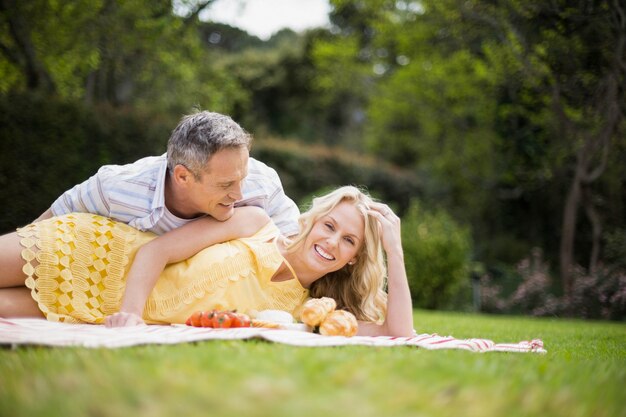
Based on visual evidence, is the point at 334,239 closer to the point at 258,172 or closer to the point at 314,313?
the point at 314,313

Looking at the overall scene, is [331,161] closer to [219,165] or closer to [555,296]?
[555,296]

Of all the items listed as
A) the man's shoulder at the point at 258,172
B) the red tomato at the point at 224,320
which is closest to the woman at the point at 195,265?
the man's shoulder at the point at 258,172

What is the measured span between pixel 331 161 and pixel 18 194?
25.8 ft

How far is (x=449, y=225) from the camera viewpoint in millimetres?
13328

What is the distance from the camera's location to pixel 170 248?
14.2 ft

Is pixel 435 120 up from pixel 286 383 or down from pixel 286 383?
up

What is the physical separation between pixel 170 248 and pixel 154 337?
117 cm

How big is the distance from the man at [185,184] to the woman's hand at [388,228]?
0.81 m

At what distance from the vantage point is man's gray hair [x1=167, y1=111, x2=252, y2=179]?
4195mm

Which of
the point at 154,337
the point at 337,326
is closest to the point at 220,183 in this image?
the point at 337,326

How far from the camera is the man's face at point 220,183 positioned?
13.8ft

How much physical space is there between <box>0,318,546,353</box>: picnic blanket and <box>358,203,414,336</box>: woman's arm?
317 mm

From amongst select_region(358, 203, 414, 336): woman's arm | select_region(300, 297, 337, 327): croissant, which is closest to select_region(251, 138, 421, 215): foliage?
select_region(358, 203, 414, 336): woman's arm

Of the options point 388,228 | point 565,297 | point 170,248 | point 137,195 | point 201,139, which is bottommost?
point 565,297
